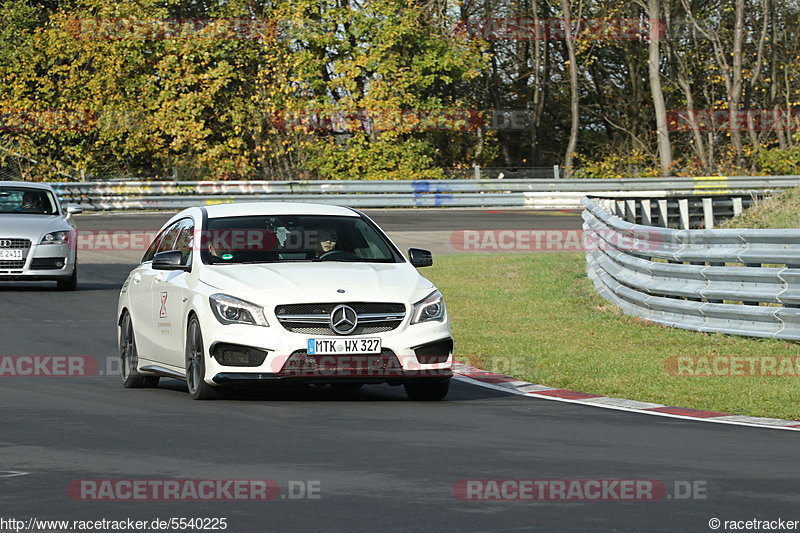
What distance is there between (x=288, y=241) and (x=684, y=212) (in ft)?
52.5

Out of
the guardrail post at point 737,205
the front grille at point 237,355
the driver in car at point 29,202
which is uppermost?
the driver in car at point 29,202

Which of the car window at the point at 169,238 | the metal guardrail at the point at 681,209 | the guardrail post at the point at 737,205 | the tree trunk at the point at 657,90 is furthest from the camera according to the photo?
the tree trunk at the point at 657,90

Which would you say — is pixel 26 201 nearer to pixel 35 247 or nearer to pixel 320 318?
pixel 35 247

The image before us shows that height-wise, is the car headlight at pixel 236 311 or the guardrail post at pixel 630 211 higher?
the car headlight at pixel 236 311

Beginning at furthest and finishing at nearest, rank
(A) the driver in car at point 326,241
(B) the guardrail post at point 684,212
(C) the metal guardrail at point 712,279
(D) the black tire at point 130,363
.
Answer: (B) the guardrail post at point 684,212 < (C) the metal guardrail at point 712,279 < (D) the black tire at point 130,363 < (A) the driver in car at point 326,241

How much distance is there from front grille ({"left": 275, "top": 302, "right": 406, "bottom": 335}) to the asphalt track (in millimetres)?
576

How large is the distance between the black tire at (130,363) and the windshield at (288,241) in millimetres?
1303

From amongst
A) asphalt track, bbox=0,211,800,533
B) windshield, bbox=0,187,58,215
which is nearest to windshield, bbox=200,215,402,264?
asphalt track, bbox=0,211,800,533

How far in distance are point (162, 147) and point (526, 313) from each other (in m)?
30.1

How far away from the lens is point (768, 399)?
1193 centimetres

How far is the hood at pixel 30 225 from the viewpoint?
22.0m

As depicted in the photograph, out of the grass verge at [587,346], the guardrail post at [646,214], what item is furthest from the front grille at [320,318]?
the guardrail post at [646,214]

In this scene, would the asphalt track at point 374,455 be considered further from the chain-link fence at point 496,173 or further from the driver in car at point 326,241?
the chain-link fence at point 496,173

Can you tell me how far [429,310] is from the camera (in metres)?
11.8
